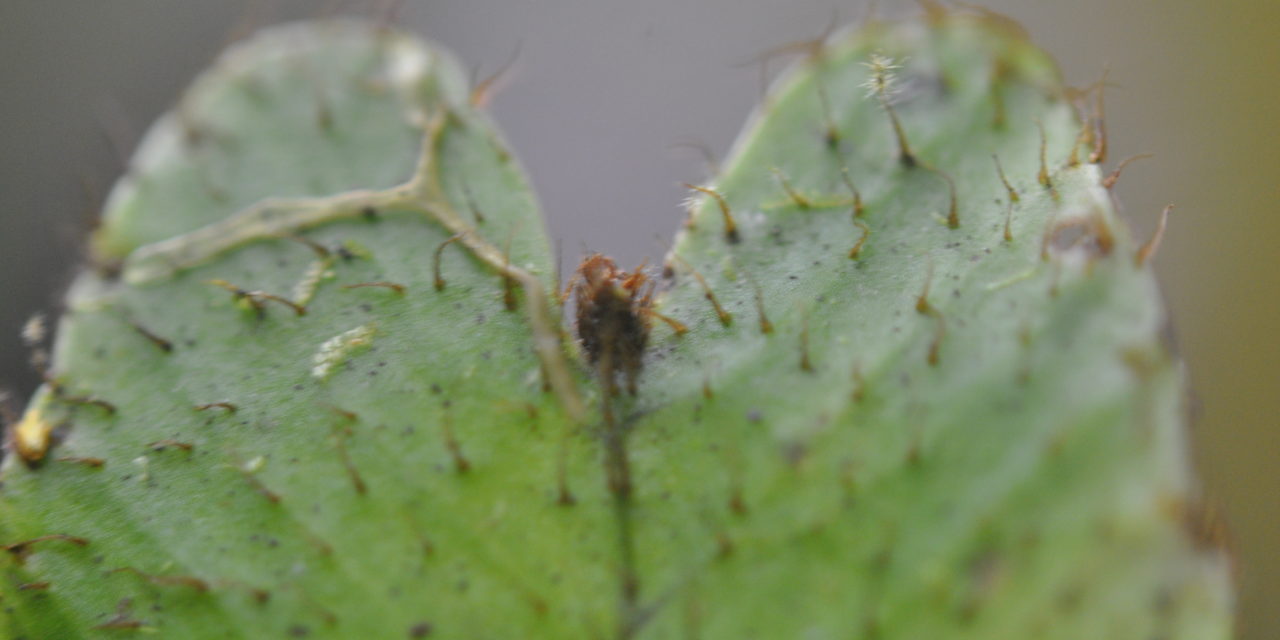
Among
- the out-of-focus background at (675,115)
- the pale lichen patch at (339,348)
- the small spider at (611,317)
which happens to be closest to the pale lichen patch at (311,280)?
the pale lichen patch at (339,348)

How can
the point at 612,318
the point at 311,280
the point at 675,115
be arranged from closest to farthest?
1. the point at 612,318
2. the point at 311,280
3. the point at 675,115

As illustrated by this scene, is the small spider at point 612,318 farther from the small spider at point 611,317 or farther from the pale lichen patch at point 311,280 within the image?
the pale lichen patch at point 311,280

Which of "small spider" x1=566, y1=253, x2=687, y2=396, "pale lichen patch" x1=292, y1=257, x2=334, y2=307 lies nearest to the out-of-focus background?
"pale lichen patch" x1=292, y1=257, x2=334, y2=307

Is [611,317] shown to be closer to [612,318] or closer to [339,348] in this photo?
[612,318]

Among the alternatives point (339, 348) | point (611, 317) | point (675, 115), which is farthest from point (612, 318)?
point (675, 115)

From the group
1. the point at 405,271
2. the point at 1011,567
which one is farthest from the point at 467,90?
→ the point at 1011,567

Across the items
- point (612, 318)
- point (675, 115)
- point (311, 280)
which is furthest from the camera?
point (675, 115)
